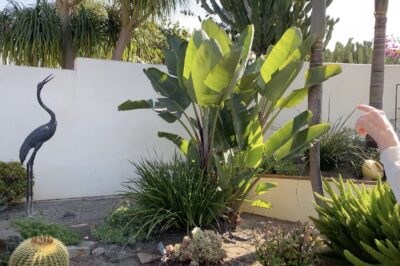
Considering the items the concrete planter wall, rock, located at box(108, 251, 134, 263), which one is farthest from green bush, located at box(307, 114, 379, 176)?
rock, located at box(108, 251, 134, 263)

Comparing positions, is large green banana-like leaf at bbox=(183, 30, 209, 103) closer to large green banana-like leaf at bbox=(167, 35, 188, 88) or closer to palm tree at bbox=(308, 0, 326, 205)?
large green banana-like leaf at bbox=(167, 35, 188, 88)

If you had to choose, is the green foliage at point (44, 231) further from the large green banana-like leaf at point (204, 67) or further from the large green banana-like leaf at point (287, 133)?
the large green banana-like leaf at point (287, 133)

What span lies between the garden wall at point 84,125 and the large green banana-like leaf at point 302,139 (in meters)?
1.36

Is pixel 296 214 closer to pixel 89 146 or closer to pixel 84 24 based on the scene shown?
pixel 89 146

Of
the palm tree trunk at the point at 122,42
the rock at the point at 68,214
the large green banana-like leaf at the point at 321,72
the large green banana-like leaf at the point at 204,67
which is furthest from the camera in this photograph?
the palm tree trunk at the point at 122,42

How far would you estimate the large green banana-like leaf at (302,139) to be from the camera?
6.11 meters

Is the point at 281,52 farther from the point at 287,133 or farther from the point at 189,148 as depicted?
the point at 189,148

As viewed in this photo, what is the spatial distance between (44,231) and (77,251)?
1.65ft

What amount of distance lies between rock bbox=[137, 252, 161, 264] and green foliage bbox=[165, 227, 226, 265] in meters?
0.20

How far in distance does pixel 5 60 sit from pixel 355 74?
7.31 meters

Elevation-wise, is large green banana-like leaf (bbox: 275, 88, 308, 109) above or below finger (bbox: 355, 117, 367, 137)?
above

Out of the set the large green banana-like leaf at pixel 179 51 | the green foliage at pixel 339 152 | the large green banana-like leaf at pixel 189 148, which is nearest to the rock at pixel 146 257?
the large green banana-like leaf at pixel 189 148

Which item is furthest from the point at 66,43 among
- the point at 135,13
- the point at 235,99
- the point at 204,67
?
the point at 235,99

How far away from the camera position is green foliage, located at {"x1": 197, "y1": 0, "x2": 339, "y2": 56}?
25.7ft
